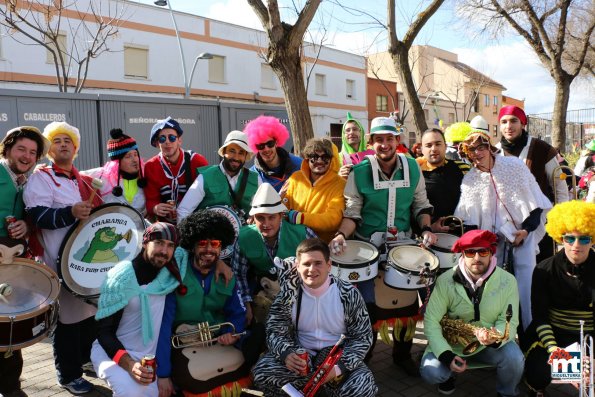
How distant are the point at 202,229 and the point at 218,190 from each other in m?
0.82

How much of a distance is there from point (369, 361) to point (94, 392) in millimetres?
2348

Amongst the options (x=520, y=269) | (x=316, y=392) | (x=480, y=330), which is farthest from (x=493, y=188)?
(x=316, y=392)

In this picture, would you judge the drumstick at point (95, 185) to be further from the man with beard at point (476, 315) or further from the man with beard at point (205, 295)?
the man with beard at point (476, 315)

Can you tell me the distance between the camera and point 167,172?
4.59m

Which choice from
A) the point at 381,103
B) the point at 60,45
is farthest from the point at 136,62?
the point at 381,103

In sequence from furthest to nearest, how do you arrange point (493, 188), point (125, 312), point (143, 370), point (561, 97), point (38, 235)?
1. point (561, 97)
2. point (493, 188)
3. point (38, 235)
4. point (125, 312)
5. point (143, 370)

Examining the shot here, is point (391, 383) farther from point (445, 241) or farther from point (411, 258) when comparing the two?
point (445, 241)

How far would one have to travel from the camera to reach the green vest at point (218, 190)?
4324mm

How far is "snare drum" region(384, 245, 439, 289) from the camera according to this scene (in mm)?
3760

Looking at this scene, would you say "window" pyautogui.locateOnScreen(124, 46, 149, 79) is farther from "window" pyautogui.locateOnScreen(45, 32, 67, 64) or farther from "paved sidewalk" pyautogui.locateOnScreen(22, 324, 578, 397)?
"paved sidewalk" pyautogui.locateOnScreen(22, 324, 578, 397)

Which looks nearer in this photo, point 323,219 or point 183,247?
point 183,247

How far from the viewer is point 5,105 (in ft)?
27.0

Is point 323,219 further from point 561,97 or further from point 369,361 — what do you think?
point 561,97

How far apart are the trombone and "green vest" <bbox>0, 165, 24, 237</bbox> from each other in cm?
147
